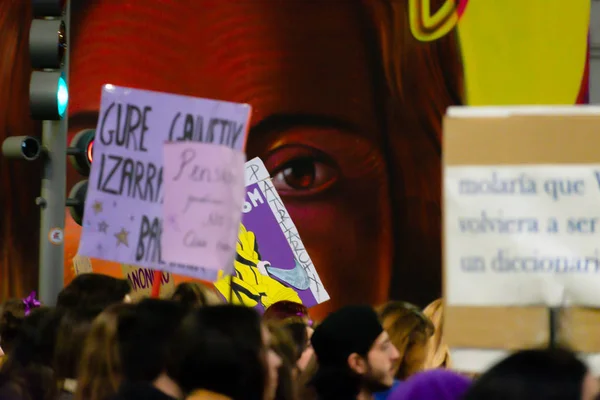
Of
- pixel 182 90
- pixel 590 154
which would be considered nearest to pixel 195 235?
pixel 590 154

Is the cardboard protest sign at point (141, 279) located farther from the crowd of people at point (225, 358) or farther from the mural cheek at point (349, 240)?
the mural cheek at point (349, 240)

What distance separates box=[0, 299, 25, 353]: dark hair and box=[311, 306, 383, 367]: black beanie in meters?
2.17

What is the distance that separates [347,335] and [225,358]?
1172mm

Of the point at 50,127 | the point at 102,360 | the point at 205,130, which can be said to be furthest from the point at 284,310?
the point at 102,360

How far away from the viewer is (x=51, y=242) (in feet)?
23.9

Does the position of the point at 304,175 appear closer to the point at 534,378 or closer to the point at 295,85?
the point at 295,85

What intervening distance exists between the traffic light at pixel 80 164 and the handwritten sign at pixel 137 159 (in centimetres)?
253

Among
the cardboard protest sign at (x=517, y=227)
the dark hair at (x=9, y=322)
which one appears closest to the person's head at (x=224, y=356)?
the cardboard protest sign at (x=517, y=227)

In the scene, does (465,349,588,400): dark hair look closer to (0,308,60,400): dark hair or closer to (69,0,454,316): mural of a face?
(0,308,60,400): dark hair

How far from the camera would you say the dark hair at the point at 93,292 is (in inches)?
193

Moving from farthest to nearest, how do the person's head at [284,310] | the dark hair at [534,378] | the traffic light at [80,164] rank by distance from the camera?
the traffic light at [80,164] → the person's head at [284,310] → the dark hair at [534,378]

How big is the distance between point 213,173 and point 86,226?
2.38 feet

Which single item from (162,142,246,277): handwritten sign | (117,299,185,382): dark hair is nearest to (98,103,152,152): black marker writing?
(162,142,246,277): handwritten sign

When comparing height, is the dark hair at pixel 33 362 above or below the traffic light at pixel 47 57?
below
